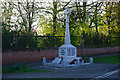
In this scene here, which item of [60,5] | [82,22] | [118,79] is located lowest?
[118,79]

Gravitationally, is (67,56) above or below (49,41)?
below

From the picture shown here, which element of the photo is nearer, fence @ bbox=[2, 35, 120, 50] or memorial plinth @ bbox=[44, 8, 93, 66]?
memorial plinth @ bbox=[44, 8, 93, 66]

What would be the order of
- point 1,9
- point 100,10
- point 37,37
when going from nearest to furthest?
1. point 37,37
2. point 1,9
3. point 100,10

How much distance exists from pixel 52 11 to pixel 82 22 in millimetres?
4037

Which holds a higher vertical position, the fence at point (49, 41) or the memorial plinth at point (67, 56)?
the fence at point (49, 41)

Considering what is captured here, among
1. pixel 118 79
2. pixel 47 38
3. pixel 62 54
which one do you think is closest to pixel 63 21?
pixel 47 38

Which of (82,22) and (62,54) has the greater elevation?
(82,22)

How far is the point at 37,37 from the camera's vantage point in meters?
20.7

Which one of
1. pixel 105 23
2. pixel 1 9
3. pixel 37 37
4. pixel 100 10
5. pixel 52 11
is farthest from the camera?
pixel 105 23

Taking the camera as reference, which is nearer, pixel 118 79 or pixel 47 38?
pixel 118 79

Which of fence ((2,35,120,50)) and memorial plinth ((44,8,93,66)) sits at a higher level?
fence ((2,35,120,50))

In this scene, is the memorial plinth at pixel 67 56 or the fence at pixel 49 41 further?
the fence at pixel 49 41

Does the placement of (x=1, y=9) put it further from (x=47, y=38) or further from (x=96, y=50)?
(x=96, y=50)

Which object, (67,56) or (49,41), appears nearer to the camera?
(67,56)
